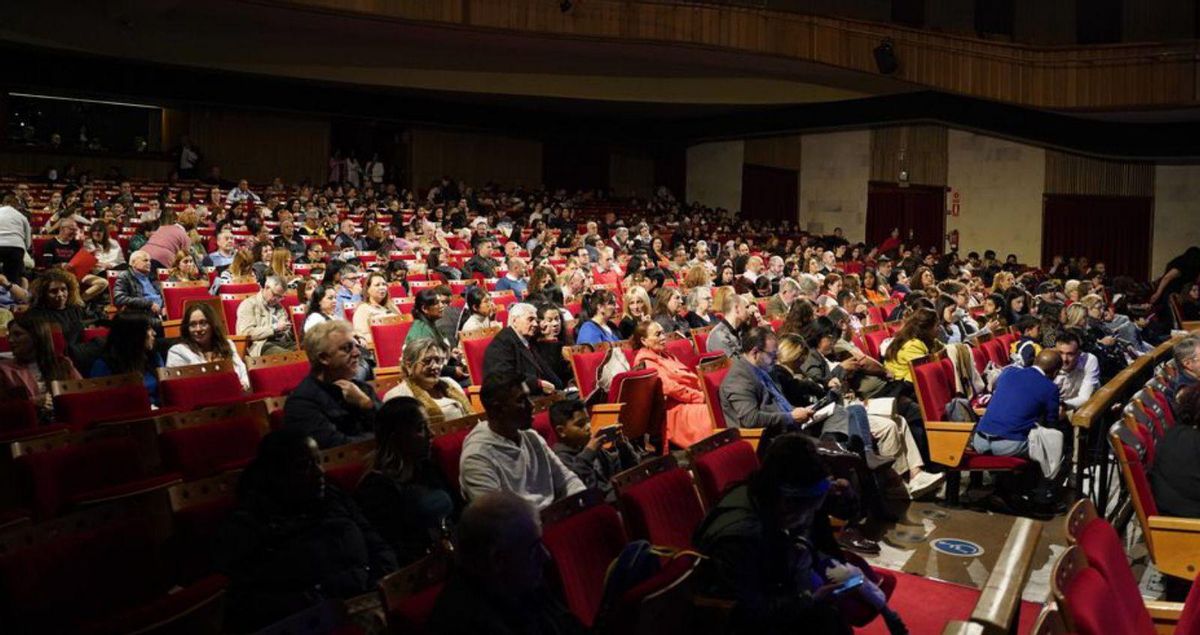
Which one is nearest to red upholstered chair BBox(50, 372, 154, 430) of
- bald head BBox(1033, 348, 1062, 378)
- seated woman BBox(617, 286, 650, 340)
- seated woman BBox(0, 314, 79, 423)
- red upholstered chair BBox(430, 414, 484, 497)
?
seated woman BBox(0, 314, 79, 423)

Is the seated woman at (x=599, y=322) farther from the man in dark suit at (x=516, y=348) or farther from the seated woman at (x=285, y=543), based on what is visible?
the seated woman at (x=285, y=543)

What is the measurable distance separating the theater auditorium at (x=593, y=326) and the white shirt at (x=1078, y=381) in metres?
0.04

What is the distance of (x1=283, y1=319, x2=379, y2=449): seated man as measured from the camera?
11.2 ft

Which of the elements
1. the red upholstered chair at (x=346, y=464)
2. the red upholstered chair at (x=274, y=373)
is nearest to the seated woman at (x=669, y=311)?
the red upholstered chair at (x=274, y=373)

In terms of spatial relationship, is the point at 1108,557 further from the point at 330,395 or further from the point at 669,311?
the point at 669,311

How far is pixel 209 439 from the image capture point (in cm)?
358

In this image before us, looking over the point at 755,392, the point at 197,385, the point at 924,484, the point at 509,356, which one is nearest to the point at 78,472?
the point at 197,385

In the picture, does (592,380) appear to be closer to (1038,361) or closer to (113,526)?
(1038,361)

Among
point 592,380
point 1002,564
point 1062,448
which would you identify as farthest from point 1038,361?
point 1002,564

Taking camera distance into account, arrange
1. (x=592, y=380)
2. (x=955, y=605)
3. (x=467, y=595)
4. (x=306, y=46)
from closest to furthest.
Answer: (x=467, y=595) < (x=955, y=605) < (x=592, y=380) < (x=306, y=46)

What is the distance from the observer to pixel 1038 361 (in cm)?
504

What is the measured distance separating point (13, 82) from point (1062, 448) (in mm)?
14672

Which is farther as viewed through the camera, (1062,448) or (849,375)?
(849,375)

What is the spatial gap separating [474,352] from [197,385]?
169 centimetres
